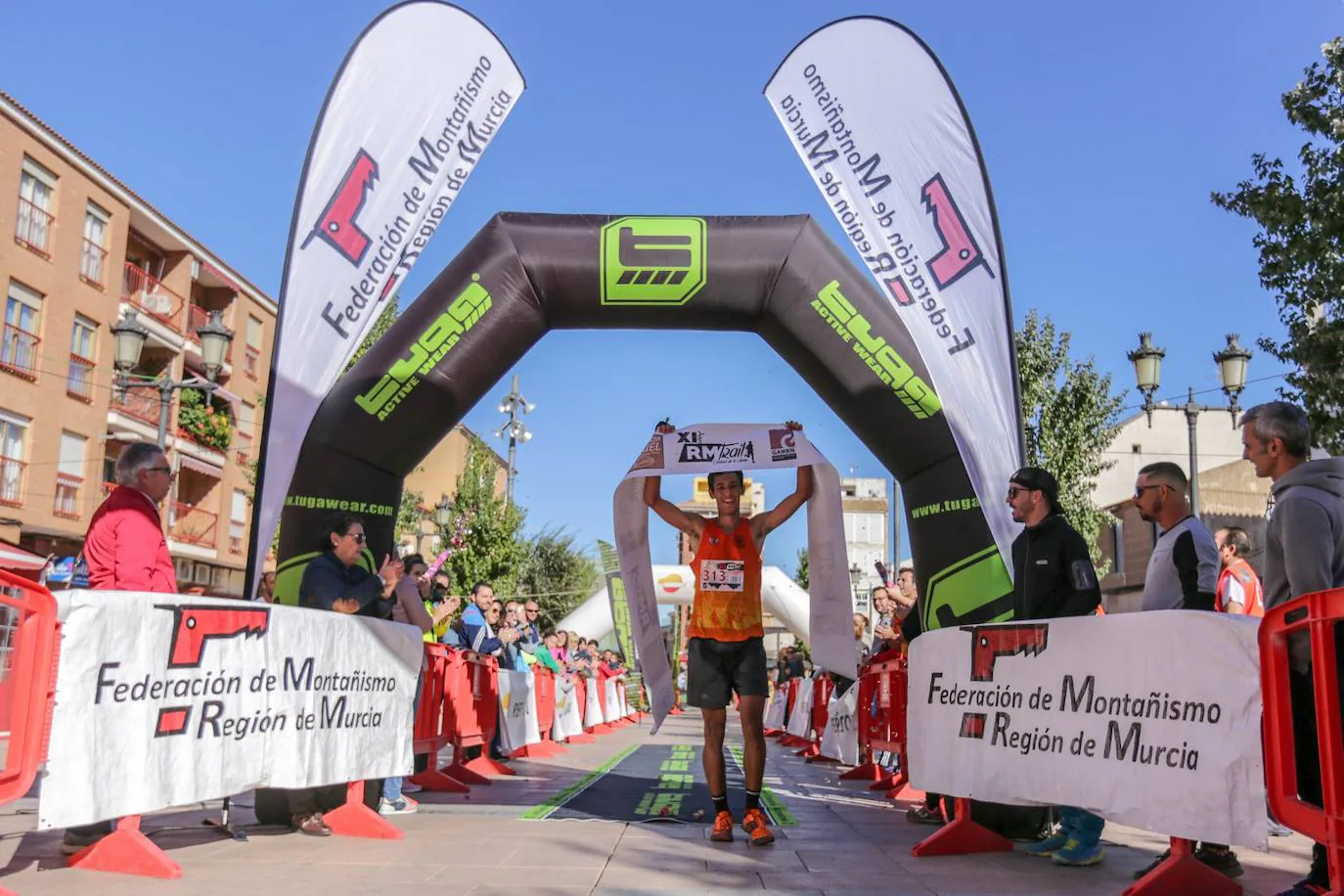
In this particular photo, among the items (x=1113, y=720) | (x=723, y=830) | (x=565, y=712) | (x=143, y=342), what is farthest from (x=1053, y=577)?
(x=565, y=712)

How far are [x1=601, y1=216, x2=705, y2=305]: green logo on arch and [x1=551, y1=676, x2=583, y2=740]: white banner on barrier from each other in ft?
34.4

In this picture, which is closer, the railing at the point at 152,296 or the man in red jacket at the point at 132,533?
the man in red jacket at the point at 132,533

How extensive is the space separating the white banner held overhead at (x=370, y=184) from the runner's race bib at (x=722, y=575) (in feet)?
9.73

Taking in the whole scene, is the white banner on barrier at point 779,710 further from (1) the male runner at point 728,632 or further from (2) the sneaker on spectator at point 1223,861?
(2) the sneaker on spectator at point 1223,861

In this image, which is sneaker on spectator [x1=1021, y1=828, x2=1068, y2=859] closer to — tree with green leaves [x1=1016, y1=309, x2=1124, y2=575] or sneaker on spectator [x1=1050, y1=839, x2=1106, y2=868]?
sneaker on spectator [x1=1050, y1=839, x2=1106, y2=868]

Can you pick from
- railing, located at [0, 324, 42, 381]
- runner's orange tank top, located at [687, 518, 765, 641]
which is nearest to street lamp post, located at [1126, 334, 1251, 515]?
runner's orange tank top, located at [687, 518, 765, 641]

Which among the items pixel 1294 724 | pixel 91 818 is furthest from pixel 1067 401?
pixel 91 818

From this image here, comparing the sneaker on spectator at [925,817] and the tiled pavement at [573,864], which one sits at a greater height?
the tiled pavement at [573,864]

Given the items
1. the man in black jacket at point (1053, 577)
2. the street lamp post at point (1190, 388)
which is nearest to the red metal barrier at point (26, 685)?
the man in black jacket at point (1053, 577)

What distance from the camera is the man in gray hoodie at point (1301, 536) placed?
3812 mm

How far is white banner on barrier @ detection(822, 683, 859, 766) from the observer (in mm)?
12266

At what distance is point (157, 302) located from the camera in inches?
1390

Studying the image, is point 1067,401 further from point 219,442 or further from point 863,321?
point 219,442

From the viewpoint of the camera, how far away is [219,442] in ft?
125
